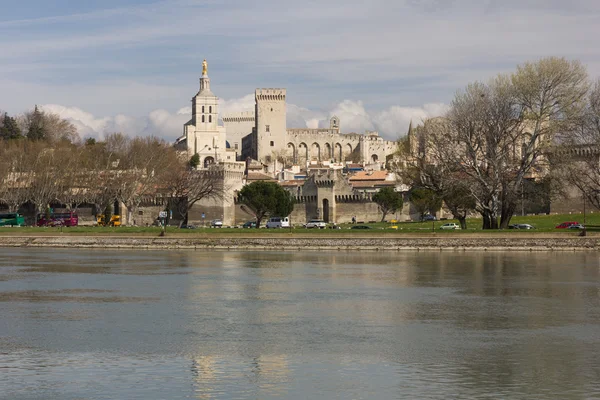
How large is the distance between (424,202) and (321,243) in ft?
80.0

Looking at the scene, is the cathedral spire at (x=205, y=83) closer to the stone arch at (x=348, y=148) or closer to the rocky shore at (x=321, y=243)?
the stone arch at (x=348, y=148)

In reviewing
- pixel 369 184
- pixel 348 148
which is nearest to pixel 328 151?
pixel 348 148

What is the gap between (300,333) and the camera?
2409cm

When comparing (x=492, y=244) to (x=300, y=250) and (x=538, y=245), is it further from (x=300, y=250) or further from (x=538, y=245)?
(x=300, y=250)

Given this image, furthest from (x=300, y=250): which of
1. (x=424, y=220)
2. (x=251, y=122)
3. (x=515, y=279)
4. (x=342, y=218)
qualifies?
(x=251, y=122)

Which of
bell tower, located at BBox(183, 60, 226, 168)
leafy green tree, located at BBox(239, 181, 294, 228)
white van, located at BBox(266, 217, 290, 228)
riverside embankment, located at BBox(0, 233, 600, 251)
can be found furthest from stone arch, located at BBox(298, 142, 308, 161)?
riverside embankment, located at BBox(0, 233, 600, 251)

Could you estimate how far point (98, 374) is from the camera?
19000 mm

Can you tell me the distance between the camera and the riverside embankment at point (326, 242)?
54219 mm

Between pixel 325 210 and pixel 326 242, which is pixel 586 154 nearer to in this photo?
pixel 326 242

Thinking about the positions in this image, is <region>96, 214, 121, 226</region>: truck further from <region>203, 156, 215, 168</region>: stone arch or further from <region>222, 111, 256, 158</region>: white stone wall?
<region>222, 111, 256, 158</region>: white stone wall

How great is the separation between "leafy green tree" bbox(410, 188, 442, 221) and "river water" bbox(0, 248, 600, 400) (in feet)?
114

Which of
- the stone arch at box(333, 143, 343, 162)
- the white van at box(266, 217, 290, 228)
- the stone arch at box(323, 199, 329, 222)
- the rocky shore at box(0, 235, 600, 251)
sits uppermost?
the stone arch at box(333, 143, 343, 162)

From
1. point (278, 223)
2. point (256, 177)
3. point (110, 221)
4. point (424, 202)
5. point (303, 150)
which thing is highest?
point (303, 150)

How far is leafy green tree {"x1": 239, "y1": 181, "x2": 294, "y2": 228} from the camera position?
80.8m
